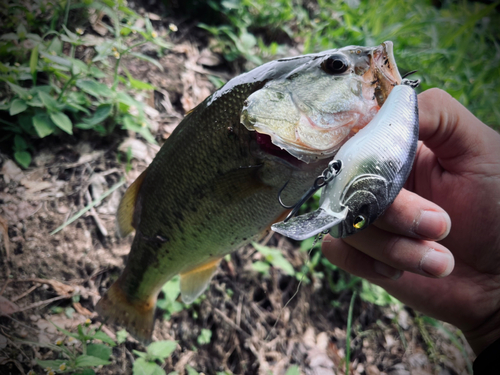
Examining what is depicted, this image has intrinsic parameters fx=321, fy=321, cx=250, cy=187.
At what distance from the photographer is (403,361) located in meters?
2.24

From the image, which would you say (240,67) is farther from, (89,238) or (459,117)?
(459,117)

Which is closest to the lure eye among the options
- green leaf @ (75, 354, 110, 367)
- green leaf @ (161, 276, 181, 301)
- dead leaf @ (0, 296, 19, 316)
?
green leaf @ (75, 354, 110, 367)

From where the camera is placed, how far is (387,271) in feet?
4.17

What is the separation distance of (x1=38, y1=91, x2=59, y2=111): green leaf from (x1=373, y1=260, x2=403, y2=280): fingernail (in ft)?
6.01

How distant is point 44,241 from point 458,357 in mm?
2872

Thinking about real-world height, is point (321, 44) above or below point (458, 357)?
above

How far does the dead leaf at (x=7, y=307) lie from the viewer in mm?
1415

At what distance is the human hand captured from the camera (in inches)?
39.8

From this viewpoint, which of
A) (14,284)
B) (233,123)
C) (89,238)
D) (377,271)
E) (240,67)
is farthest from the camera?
(240,67)

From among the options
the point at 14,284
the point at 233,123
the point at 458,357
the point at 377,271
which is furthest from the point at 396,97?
the point at 458,357

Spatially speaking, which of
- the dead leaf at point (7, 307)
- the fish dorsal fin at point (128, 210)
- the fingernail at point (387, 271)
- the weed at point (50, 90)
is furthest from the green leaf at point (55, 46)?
the fingernail at point (387, 271)

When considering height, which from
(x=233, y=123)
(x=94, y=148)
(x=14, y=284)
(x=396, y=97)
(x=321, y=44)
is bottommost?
(x=14, y=284)

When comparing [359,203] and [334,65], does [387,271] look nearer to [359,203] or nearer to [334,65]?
[359,203]

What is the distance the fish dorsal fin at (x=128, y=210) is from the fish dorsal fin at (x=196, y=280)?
0.34m
